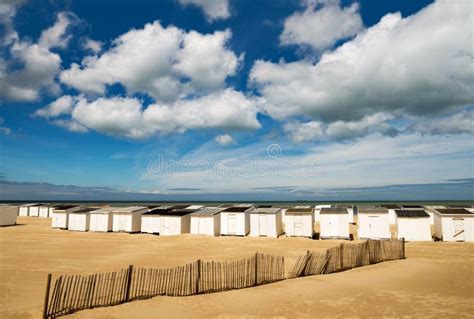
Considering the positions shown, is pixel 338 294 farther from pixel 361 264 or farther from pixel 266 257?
pixel 361 264

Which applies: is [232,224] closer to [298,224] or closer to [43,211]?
[298,224]

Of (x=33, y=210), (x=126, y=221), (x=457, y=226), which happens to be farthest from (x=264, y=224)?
(x=33, y=210)

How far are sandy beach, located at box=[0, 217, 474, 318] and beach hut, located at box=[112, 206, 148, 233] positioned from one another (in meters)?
9.26

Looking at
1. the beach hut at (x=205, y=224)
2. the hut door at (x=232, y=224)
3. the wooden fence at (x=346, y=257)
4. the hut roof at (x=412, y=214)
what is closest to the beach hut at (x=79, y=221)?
the beach hut at (x=205, y=224)

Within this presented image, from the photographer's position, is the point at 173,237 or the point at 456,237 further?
the point at 173,237

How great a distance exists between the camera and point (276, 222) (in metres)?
37.9

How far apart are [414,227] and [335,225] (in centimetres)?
797

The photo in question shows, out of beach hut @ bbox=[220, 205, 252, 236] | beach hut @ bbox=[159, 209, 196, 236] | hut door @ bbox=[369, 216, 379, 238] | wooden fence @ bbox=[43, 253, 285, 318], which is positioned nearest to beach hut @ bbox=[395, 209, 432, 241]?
hut door @ bbox=[369, 216, 379, 238]

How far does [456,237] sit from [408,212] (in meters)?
4.90

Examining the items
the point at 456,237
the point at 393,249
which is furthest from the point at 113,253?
the point at 456,237

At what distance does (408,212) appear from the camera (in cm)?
3522

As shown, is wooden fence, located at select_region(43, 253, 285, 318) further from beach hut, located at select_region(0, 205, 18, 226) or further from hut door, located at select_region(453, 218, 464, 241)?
beach hut, located at select_region(0, 205, 18, 226)

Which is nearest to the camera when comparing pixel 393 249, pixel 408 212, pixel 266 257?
pixel 266 257

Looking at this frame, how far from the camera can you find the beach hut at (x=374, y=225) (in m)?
33.8
